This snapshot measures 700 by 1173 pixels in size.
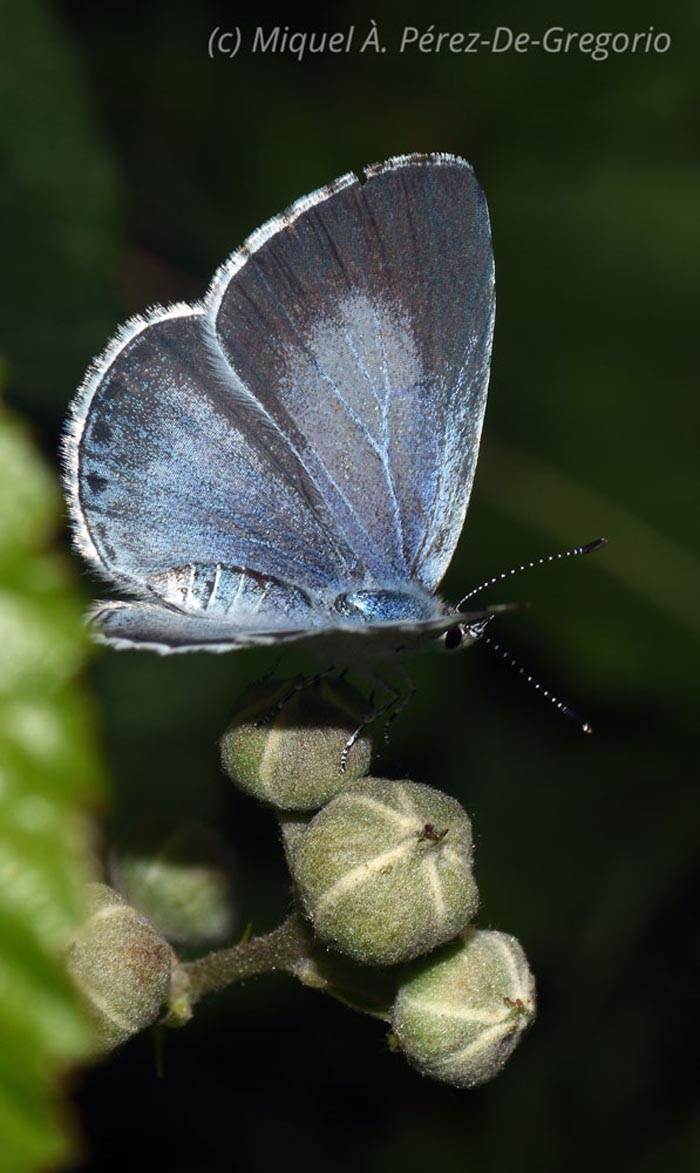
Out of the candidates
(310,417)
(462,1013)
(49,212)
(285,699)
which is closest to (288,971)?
(462,1013)

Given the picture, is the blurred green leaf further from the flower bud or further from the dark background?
the flower bud

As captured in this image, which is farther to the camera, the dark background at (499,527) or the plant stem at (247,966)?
the dark background at (499,527)

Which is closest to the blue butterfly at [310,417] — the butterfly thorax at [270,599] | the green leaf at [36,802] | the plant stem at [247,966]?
the butterfly thorax at [270,599]

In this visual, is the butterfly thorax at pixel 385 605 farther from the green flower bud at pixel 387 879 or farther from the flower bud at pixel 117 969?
the flower bud at pixel 117 969

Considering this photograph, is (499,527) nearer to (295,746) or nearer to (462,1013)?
(295,746)

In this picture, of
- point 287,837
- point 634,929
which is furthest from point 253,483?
point 634,929

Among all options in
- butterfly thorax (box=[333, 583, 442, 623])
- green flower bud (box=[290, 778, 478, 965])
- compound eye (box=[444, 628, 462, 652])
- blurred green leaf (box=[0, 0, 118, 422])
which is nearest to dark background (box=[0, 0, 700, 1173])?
blurred green leaf (box=[0, 0, 118, 422])

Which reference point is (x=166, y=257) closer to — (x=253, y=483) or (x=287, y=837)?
(x=253, y=483)
